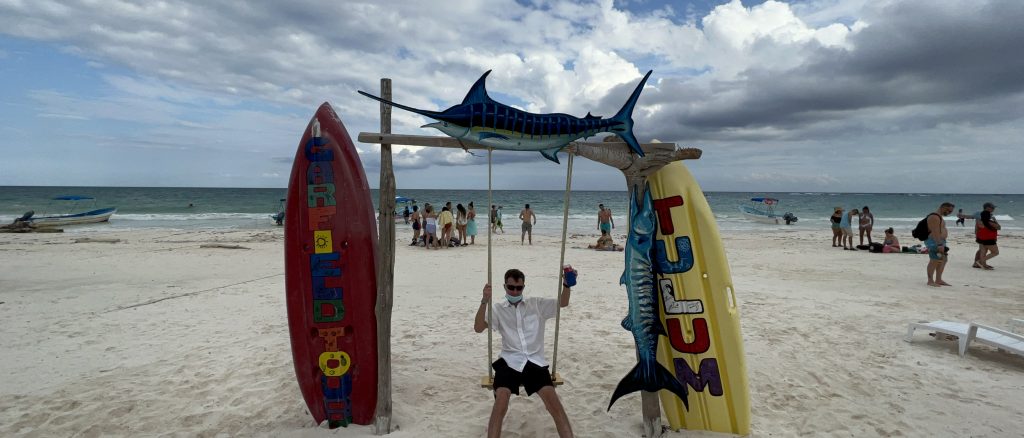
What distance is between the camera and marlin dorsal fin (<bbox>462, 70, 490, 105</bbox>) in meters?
3.44

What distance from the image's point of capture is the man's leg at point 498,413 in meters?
3.43

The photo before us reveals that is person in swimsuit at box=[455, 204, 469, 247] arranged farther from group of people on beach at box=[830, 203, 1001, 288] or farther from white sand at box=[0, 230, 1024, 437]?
group of people on beach at box=[830, 203, 1001, 288]

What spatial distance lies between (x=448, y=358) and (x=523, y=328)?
193cm

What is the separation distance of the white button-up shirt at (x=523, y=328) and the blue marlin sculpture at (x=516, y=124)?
45.3 inches

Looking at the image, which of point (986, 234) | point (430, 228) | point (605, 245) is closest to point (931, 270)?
point (986, 234)

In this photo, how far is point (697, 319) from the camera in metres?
3.79

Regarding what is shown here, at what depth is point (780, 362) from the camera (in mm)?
5227

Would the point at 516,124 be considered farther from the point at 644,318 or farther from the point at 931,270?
the point at 931,270

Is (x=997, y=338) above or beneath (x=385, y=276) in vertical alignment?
beneath

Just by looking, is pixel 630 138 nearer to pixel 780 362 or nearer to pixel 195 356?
pixel 780 362

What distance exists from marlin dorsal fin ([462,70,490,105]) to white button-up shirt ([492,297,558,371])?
1554 mm

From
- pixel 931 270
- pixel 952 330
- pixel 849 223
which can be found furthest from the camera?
pixel 849 223

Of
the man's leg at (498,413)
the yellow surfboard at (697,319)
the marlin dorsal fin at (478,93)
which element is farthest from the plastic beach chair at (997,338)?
the marlin dorsal fin at (478,93)

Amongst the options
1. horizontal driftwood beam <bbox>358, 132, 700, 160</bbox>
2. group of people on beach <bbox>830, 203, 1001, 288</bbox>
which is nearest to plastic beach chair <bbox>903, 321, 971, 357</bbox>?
group of people on beach <bbox>830, 203, 1001, 288</bbox>
